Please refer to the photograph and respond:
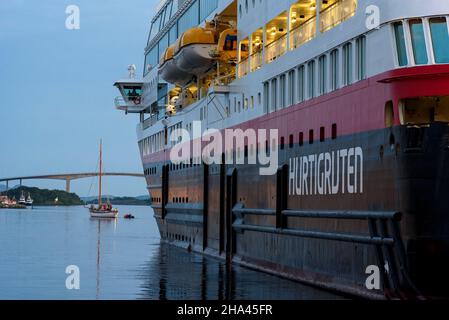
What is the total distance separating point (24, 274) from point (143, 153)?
2131cm

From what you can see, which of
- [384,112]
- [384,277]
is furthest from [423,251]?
[384,112]

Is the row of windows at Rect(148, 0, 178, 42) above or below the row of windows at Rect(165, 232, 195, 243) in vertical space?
above

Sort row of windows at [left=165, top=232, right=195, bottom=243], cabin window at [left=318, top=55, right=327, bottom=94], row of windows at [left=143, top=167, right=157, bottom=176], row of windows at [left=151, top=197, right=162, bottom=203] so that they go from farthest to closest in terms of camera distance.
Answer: row of windows at [left=143, top=167, right=157, bottom=176], row of windows at [left=151, top=197, right=162, bottom=203], row of windows at [left=165, top=232, right=195, bottom=243], cabin window at [left=318, top=55, right=327, bottom=94]

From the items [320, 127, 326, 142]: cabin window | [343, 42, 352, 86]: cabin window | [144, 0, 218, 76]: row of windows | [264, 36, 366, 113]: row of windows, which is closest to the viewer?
[264, 36, 366, 113]: row of windows

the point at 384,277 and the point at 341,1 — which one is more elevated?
the point at 341,1

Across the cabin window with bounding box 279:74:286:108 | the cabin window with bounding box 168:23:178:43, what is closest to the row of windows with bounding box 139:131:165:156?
the cabin window with bounding box 168:23:178:43

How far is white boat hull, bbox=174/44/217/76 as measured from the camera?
114ft

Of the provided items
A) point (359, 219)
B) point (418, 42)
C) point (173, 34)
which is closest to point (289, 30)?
point (359, 219)

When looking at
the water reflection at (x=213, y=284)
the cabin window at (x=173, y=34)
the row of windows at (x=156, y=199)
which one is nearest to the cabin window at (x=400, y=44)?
the water reflection at (x=213, y=284)

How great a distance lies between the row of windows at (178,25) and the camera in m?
37.5

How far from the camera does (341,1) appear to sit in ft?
74.7

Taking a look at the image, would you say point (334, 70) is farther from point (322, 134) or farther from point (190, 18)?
point (190, 18)

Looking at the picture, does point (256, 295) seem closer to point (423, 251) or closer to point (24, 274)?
point (423, 251)

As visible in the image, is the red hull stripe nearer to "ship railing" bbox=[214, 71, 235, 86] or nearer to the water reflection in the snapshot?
the water reflection
